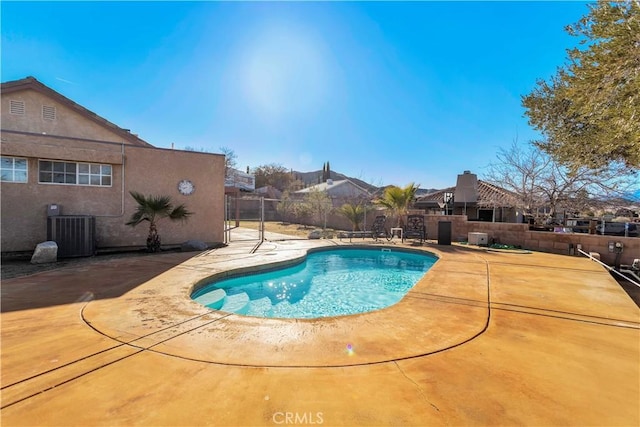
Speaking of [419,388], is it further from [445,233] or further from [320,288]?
[445,233]

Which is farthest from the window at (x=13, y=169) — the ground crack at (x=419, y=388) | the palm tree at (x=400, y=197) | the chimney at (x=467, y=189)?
the chimney at (x=467, y=189)

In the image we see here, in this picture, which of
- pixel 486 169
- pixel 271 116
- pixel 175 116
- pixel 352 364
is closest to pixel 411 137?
pixel 486 169

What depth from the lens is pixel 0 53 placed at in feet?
26.0

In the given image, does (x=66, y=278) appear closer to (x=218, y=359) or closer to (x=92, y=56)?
(x=218, y=359)

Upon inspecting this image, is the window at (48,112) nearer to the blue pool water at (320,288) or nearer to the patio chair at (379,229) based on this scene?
the blue pool water at (320,288)

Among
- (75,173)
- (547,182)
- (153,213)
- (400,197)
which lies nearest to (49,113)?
(75,173)

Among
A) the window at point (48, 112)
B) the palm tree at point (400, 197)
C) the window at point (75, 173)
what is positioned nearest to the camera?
the window at point (75, 173)

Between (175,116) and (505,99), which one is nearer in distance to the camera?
(505,99)

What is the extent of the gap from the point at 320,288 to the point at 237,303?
6.76ft

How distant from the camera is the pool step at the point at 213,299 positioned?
4.87 meters

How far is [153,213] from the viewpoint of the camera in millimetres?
8438

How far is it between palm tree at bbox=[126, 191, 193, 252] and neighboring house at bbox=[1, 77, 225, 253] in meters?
0.48

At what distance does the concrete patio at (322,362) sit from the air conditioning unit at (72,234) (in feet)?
11.4

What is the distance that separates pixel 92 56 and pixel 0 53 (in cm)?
246
